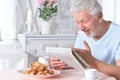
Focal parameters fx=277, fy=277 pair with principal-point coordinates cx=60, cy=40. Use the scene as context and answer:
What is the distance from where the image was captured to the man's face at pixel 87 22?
1.96 meters

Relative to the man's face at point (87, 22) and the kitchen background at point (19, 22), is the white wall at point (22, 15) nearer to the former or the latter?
the kitchen background at point (19, 22)

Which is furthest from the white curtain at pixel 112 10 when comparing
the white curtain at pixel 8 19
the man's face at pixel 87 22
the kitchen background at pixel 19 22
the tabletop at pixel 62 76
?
the tabletop at pixel 62 76

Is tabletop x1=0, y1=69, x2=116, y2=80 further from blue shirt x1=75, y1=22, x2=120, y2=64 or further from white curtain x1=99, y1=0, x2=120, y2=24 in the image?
white curtain x1=99, y1=0, x2=120, y2=24

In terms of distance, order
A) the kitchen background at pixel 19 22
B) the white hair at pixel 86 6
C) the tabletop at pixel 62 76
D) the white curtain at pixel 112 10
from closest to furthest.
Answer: the tabletop at pixel 62 76, the white hair at pixel 86 6, the kitchen background at pixel 19 22, the white curtain at pixel 112 10

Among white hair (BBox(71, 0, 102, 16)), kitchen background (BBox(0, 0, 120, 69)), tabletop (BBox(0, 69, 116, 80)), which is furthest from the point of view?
kitchen background (BBox(0, 0, 120, 69))

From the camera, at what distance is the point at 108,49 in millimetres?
2045

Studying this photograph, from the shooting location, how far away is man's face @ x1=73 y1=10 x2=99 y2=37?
196 centimetres

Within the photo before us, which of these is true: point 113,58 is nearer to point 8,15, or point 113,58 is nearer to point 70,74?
point 70,74

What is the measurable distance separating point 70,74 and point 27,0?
151cm

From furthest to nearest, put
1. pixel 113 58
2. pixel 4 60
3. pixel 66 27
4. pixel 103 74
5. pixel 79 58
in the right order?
pixel 66 27 < pixel 4 60 < pixel 113 58 < pixel 103 74 < pixel 79 58

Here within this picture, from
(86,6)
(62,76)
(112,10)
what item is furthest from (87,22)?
(112,10)

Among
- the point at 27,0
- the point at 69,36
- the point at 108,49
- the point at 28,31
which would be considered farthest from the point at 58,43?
the point at 108,49

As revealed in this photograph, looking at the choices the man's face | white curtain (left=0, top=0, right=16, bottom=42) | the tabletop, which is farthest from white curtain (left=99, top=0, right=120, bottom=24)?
the tabletop

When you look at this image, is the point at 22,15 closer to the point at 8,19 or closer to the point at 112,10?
the point at 8,19
